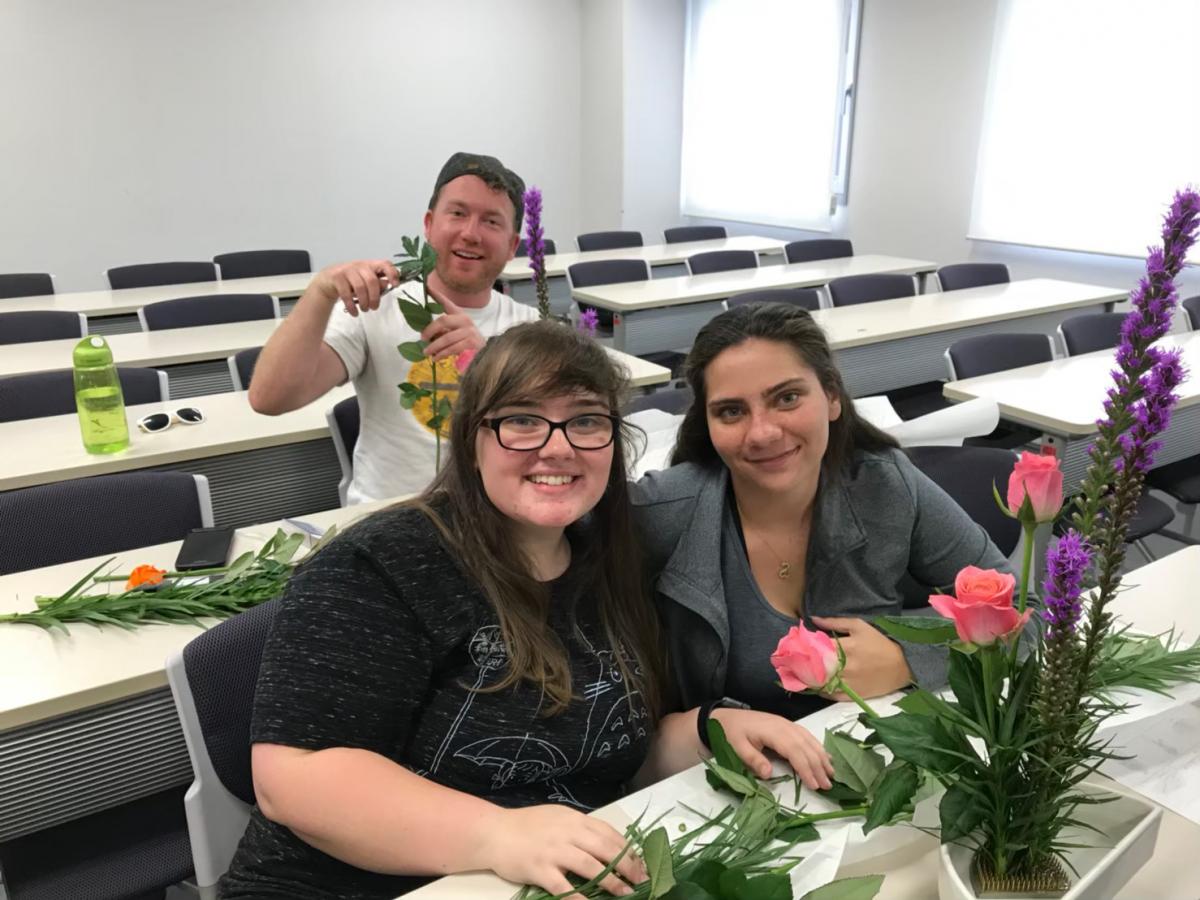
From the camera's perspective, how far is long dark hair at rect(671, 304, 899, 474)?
1.32 meters

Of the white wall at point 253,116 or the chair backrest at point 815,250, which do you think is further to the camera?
the white wall at point 253,116

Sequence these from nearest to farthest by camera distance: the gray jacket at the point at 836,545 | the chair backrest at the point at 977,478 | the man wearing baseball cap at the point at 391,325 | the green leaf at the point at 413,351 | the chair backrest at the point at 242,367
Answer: the gray jacket at the point at 836,545, the green leaf at the point at 413,351, the man wearing baseball cap at the point at 391,325, the chair backrest at the point at 977,478, the chair backrest at the point at 242,367

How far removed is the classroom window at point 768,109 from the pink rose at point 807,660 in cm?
633

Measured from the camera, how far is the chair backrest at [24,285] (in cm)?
466

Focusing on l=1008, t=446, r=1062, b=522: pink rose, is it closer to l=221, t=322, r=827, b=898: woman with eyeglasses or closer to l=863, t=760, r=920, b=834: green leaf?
l=863, t=760, r=920, b=834: green leaf

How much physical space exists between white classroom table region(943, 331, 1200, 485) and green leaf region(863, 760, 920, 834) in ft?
6.02

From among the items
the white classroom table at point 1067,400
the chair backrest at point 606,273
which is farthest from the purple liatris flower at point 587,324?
the chair backrest at point 606,273

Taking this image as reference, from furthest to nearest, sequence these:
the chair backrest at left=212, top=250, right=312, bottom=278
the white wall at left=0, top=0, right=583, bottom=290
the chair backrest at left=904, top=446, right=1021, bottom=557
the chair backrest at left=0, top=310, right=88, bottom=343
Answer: the white wall at left=0, top=0, right=583, bottom=290, the chair backrest at left=212, top=250, right=312, bottom=278, the chair backrest at left=0, top=310, right=88, bottom=343, the chair backrest at left=904, top=446, right=1021, bottom=557

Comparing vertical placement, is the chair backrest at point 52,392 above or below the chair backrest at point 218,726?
above

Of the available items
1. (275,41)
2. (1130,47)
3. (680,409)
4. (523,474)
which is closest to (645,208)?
(275,41)

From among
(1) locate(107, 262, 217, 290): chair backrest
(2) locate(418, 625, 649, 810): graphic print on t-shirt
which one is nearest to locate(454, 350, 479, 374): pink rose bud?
(2) locate(418, 625, 649, 810): graphic print on t-shirt

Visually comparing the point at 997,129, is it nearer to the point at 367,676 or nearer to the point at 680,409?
the point at 680,409

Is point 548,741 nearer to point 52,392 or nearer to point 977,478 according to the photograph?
point 977,478

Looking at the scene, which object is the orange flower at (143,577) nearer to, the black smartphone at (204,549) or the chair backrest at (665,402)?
the black smartphone at (204,549)
